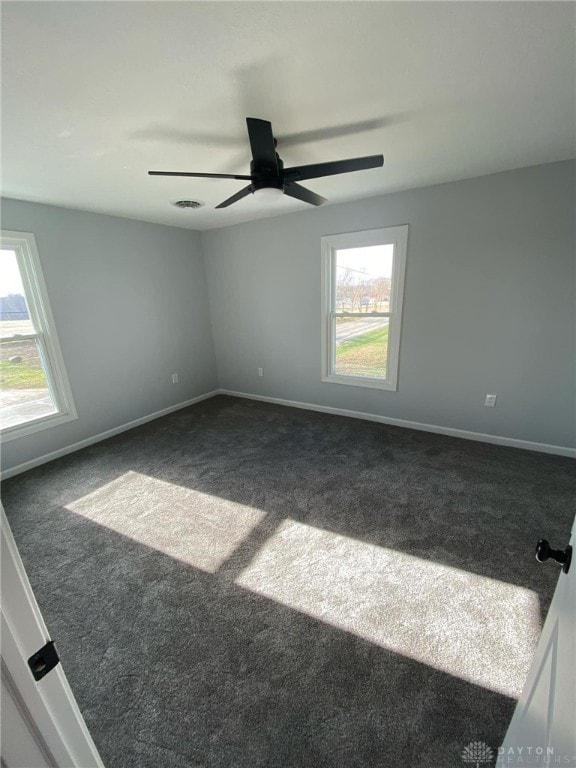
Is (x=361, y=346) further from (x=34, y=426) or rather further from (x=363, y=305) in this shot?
(x=34, y=426)

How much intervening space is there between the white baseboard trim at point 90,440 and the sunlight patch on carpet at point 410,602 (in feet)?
8.26

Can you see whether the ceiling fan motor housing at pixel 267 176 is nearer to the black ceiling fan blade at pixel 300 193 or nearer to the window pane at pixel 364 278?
the black ceiling fan blade at pixel 300 193

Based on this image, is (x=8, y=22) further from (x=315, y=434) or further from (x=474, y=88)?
(x=315, y=434)

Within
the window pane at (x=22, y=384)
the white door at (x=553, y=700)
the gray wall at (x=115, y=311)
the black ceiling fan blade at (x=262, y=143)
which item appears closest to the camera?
the white door at (x=553, y=700)

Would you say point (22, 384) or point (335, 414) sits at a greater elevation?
point (22, 384)

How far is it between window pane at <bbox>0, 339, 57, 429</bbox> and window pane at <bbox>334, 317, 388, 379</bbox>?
3149 millimetres

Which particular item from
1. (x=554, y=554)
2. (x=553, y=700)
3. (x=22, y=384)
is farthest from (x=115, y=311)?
(x=553, y=700)

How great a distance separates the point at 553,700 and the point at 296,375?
3524mm

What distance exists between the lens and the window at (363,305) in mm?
3154

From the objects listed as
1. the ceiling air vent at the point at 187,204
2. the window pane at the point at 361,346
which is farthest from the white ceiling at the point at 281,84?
the window pane at the point at 361,346

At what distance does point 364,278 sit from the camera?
337cm

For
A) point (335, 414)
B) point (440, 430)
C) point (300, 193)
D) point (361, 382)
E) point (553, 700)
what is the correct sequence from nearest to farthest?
point (553, 700) < point (300, 193) < point (440, 430) < point (361, 382) < point (335, 414)

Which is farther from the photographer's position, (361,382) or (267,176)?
(361,382)

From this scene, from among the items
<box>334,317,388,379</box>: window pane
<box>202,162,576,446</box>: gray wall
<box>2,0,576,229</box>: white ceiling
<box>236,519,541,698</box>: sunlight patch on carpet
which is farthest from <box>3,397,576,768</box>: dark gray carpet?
<box>2,0,576,229</box>: white ceiling
